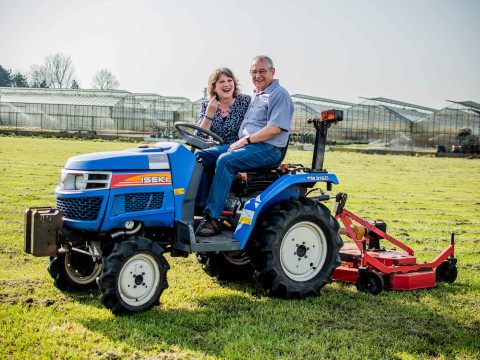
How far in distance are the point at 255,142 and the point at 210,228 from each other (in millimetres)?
955

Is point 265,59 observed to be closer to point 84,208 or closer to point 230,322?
point 84,208

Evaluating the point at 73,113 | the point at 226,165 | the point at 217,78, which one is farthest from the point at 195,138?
the point at 73,113

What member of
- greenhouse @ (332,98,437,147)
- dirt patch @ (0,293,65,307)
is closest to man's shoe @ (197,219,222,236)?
dirt patch @ (0,293,65,307)

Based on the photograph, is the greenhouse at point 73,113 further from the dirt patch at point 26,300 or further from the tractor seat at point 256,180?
the dirt patch at point 26,300

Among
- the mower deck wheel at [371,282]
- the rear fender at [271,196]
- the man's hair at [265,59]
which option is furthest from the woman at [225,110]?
the mower deck wheel at [371,282]

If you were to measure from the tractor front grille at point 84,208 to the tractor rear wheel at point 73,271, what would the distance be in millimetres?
646

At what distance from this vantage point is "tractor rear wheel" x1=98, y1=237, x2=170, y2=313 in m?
4.14

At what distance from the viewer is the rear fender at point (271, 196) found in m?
4.95

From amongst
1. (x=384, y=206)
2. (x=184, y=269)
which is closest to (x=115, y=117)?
(x=384, y=206)

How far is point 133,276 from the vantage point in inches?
169

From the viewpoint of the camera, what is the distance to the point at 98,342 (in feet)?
12.4

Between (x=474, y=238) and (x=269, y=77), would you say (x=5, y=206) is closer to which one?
(x=269, y=77)

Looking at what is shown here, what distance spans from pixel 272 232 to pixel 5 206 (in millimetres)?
6267

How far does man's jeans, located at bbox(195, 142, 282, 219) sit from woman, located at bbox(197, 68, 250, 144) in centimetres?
Answer: 55
